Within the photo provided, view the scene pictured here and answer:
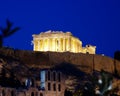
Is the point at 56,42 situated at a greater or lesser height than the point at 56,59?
greater

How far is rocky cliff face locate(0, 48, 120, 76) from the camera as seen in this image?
369 feet

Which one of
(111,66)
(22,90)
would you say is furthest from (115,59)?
(22,90)

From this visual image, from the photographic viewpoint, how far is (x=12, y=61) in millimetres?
109688

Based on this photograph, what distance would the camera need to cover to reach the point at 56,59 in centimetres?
11612

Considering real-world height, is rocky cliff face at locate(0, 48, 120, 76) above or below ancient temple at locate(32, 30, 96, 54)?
below

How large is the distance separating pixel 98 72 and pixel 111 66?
5334 mm

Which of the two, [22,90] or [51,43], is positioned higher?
[51,43]

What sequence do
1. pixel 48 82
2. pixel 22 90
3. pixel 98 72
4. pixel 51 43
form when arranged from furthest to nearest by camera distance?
pixel 51 43 → pixel 98 72 → pixel 48 82 → pixel 22 90

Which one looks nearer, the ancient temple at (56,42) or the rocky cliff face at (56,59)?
the rocky cliff face at (56,59)

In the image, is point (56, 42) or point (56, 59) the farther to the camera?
point (56, 42)

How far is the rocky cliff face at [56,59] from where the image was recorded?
369 feet

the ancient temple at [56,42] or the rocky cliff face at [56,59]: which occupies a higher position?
the ancient temple at [56,42]

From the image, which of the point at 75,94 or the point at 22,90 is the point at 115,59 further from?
the point at 22,90

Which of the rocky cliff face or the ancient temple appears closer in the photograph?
the rocky cliff face
